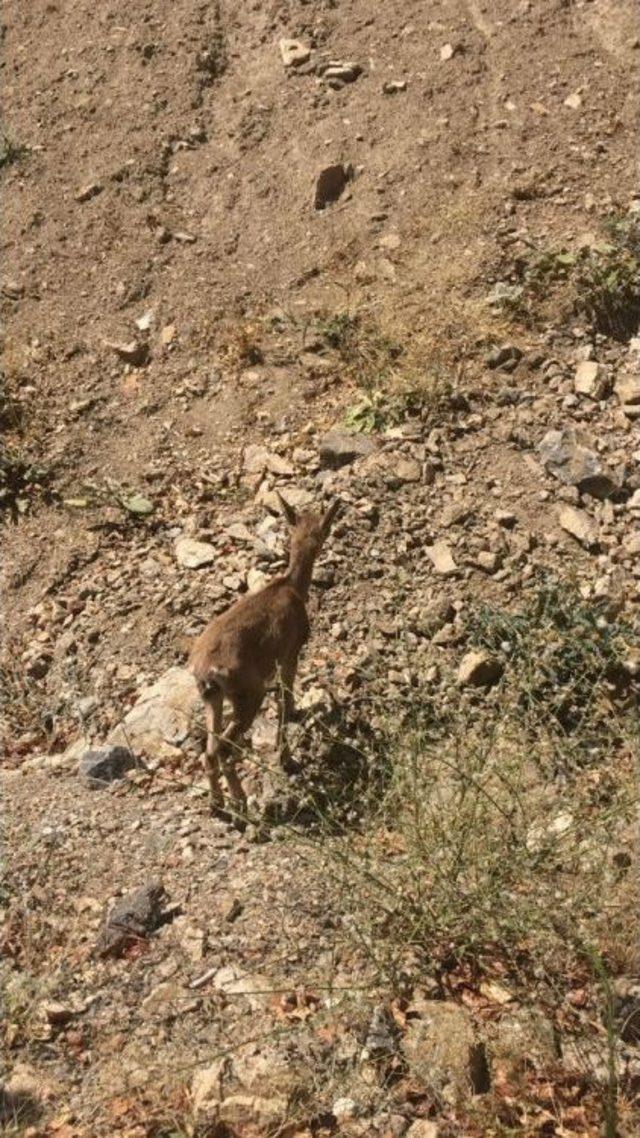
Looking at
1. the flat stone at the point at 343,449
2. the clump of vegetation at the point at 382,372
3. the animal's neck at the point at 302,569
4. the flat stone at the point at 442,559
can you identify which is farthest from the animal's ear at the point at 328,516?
the clump of vegetation at the point at 382,372

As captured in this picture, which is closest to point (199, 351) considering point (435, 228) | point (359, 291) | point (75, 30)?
point (359, 291)

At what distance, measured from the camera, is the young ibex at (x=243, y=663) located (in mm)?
6398

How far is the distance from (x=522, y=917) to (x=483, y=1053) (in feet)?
1.95

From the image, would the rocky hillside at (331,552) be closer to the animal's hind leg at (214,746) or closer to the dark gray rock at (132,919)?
the dark gray rock at (132,919)

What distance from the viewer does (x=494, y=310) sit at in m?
9.12

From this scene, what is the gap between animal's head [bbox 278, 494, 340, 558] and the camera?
7.42 m

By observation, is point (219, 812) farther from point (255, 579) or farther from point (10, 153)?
point (10, 153)

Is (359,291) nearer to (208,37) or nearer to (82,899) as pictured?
(208,37)

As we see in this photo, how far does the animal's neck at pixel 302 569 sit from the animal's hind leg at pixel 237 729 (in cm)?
95

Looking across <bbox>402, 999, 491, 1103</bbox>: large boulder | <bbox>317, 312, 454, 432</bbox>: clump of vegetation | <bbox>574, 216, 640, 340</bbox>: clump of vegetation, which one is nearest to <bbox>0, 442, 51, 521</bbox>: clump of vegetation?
<bbox>317, 312, 454, 432</bbox>: clump of vegetation

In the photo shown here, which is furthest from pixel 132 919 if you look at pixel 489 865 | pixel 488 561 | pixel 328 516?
pixel 488 561

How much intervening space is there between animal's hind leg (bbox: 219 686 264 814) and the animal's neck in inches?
37.4

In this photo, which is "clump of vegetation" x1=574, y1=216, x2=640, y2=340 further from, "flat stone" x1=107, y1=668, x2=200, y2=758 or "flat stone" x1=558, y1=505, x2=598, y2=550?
"flat stone" x1=107, y1=668, x2=200, y2=758

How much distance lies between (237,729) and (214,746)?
16 cm
